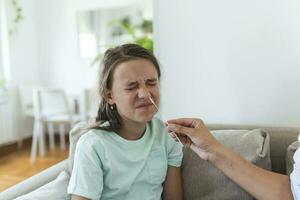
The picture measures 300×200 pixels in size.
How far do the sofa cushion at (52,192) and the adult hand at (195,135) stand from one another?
38 centimetres

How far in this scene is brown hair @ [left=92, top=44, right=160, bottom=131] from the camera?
1.04 metres

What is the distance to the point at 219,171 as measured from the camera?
113cm

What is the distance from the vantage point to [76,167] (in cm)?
100

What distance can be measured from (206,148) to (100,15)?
3.25 meters

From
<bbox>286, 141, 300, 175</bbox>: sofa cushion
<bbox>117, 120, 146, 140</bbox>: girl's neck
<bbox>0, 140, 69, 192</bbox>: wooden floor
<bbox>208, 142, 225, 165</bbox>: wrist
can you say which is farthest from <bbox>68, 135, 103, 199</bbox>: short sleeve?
<bbox>0, 140, 69, 192</bbox>: wooden floor

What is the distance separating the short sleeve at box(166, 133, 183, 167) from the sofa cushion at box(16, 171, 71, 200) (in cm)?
35

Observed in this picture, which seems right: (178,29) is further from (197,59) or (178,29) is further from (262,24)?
(262,24)

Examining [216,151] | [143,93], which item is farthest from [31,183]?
[216,151]

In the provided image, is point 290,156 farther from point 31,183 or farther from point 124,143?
point 31,183

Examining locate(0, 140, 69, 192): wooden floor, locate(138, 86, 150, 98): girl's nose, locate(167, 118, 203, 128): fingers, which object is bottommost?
locate(0, 140, 69, 192): wooden floor

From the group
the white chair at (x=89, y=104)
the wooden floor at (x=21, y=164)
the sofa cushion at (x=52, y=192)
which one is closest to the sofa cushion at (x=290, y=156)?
the sofa cushion at (x=52, y=192)

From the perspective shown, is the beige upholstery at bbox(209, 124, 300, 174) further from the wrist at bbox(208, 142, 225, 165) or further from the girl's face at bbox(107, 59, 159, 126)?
the girl's face at bbox(107, 59, 159, 126)

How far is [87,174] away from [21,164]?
2610 millimetres

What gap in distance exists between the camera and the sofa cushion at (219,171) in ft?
3.68
